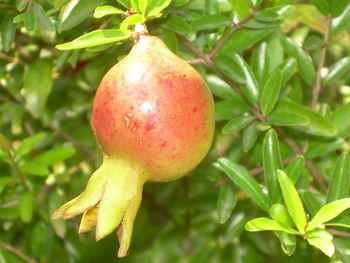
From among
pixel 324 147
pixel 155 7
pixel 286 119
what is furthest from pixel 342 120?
pixel 155 7

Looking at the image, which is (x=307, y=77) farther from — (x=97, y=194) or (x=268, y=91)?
(x=97, y=194)

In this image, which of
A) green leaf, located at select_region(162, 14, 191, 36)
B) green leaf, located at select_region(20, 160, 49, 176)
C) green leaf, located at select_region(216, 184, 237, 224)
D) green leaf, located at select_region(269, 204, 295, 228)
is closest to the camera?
green leaf, located at select_region(269, 204, 295, 228)

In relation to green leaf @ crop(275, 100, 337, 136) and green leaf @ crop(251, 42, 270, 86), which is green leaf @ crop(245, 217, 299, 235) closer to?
green leaf @ crop(275, 100, 337, 136)

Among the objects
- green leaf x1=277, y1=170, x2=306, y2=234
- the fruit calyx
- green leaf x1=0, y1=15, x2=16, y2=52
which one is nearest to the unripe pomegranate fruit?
the fruit calyx

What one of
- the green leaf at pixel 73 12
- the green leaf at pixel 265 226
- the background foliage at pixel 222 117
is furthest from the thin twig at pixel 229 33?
the green leaf at pixel 265 226

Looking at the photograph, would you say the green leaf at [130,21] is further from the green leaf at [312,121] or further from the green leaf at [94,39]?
the green leaf at [312,121]

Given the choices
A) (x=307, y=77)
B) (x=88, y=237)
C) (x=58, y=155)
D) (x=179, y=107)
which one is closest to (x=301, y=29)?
(x=307, y=77)
